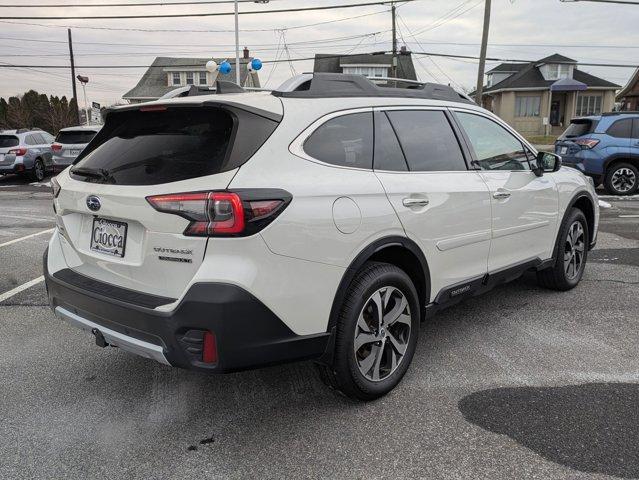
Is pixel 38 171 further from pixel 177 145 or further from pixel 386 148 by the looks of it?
pixel 386 148

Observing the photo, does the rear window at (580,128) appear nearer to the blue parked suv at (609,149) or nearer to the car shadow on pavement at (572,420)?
the blue parked suv at (609,149)

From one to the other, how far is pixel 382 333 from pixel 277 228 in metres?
1.03

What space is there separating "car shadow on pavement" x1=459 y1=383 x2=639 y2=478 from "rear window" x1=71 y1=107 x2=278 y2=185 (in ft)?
6.25

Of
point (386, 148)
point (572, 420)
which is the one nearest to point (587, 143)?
Result: point (386, 148)

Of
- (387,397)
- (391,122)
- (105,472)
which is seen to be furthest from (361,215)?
(105,472)

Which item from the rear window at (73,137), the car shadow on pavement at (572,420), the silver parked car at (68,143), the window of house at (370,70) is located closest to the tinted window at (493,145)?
the car shadow on pavement at (572,420)

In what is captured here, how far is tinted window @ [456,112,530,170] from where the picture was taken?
3.99 m

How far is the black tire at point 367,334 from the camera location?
9.48 feet

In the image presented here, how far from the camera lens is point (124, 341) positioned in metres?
2.73

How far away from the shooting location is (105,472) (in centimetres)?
254

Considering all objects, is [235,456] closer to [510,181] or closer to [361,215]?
[361,215]

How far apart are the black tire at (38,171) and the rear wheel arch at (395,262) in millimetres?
16470

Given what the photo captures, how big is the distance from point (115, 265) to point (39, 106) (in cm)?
5411

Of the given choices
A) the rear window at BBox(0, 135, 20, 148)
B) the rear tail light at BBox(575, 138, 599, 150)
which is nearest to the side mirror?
the rear tail light at BBox(575, 138, 599, 150)
